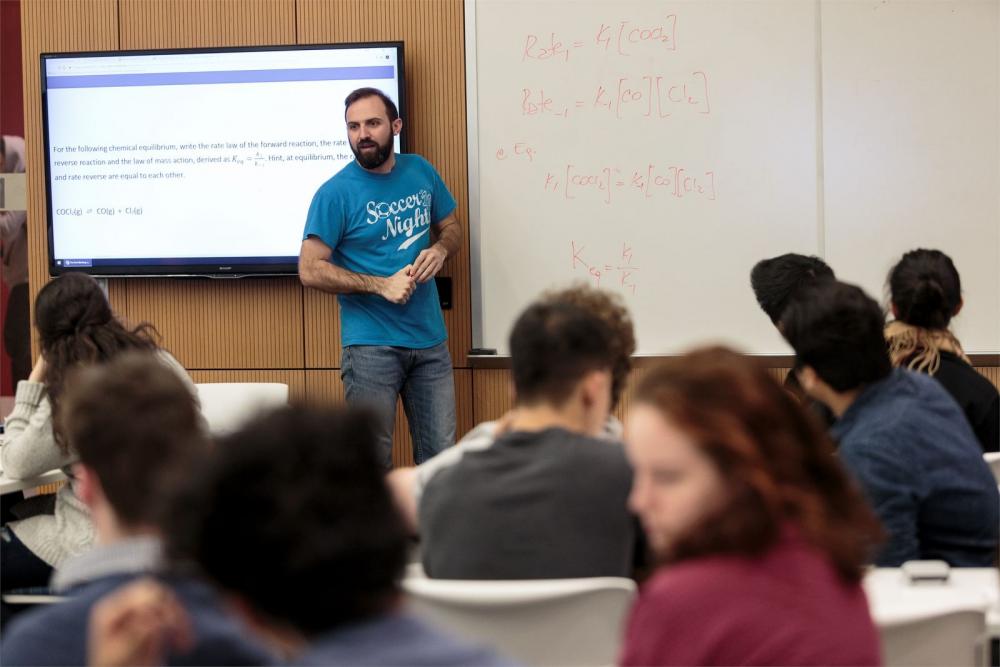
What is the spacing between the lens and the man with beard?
14.0 ft

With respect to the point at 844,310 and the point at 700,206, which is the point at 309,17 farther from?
the point at 844,310

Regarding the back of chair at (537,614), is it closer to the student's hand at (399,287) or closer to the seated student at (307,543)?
the seated student at (307,543)

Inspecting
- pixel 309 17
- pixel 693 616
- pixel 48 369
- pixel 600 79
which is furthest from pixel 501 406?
pixel 693 616

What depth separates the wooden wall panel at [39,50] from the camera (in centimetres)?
496

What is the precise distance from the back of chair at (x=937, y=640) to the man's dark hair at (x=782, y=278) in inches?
73.2

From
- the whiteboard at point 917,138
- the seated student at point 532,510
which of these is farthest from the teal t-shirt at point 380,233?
the seated student at point 532,510

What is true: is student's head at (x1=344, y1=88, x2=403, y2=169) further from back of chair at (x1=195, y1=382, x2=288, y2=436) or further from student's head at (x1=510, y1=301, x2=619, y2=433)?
student's head at (x1=510, y1=301, x2=619, y2=433)

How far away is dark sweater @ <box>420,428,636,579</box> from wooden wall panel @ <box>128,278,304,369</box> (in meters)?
3.09

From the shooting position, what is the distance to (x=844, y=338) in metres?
2.16

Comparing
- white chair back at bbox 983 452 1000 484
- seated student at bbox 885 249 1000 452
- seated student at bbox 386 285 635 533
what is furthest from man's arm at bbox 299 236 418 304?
white chair back at bbox 983 452 1000 484

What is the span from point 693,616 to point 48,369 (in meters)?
2.23

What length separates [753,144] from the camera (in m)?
4.51

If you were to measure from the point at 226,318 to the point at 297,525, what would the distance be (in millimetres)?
4210

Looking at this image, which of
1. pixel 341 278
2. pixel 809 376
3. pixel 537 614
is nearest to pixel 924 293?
pixel 809 376
